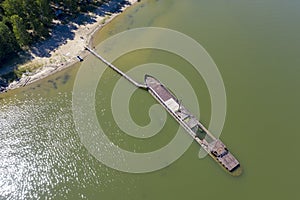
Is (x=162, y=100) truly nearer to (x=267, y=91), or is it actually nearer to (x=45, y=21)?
(x=267, y=91)

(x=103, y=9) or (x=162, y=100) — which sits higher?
(x=103, y=9)

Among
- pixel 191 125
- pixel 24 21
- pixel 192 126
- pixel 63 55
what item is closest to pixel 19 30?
pixel 24 21

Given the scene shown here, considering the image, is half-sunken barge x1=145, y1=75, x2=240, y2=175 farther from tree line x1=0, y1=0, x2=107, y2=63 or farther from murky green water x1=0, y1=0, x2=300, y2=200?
tree line x1=0, y1=0, x2=107, y2=63

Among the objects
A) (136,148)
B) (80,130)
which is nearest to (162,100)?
(136,148)

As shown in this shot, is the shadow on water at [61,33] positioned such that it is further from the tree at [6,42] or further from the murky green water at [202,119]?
the murky green water at [202,119]

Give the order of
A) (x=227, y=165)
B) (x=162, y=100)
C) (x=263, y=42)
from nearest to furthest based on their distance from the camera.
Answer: (x=227, y=165) < (x=162, y=100) < (x=263, y=42)

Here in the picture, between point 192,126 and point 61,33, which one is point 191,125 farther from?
point 61,33
